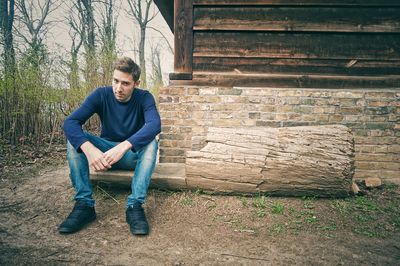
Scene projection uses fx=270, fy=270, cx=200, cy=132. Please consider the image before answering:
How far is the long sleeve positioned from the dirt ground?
0.71 meters

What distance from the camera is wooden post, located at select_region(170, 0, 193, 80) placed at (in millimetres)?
3488

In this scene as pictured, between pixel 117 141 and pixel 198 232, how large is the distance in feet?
3.97

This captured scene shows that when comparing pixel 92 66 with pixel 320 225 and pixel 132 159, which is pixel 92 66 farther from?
pixel 320 225

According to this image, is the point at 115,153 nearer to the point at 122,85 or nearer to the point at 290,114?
the point at 122,85

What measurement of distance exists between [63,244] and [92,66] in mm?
5338

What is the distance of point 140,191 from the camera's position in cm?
235

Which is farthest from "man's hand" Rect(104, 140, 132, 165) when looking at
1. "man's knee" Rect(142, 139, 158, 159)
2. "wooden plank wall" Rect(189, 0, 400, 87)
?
"wooden plank wall" Rect(189, 0, 400, 87)

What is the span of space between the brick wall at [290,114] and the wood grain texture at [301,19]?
803 mm

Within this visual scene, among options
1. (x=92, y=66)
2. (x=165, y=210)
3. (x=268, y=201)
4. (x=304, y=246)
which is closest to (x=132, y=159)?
(x=165, y=210)

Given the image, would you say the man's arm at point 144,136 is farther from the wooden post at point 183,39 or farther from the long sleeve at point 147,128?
the wooden post at point 183,39

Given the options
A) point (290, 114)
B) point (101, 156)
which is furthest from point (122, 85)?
A: point (290, 114)

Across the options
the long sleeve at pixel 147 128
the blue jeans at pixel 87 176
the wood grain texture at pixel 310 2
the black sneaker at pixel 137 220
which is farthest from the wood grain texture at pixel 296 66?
the black sneaker at pixel 137 220

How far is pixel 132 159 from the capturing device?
9.05 feet

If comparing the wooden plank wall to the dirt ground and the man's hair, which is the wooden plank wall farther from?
the dirt ground
